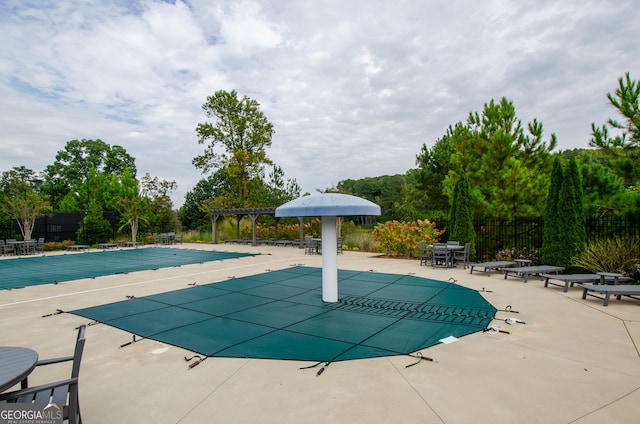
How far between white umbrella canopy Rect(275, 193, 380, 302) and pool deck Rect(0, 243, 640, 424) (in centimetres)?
248

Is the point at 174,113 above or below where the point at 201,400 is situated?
above

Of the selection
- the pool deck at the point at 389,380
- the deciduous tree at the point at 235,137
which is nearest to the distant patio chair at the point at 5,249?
the deciduous tree at the point at 235,137

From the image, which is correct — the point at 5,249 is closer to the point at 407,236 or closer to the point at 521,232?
the point at 407,236

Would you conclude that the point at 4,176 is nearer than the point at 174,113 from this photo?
No

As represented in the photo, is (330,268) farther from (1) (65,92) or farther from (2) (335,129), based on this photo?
(1) (65,92)

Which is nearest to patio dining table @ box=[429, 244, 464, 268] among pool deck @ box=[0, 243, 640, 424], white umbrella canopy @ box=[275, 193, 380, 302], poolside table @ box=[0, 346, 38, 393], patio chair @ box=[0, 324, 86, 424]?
pool deck @ box=[0, 243, 640, 424]

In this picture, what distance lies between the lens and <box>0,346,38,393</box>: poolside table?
73.0 inches

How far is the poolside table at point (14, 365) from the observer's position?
186cm

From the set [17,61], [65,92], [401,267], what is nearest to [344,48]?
[401,267]

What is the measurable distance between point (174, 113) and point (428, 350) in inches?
779

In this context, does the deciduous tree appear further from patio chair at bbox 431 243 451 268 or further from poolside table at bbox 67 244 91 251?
patio chair at bbox 431 243 451 268

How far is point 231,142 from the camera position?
2753 centimetres

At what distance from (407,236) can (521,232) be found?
143 inches

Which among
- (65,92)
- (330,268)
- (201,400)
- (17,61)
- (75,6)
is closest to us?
(201,400)
